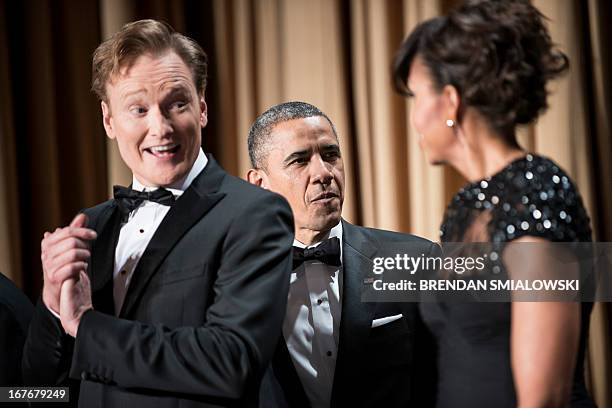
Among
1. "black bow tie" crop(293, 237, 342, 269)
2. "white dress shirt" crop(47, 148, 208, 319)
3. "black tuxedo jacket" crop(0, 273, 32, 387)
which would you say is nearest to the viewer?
"white dress shirt" crop(47, 148, 208, 319)

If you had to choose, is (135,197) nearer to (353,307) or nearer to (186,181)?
(186,181)

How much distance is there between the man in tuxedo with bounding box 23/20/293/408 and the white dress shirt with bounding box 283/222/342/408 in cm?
39

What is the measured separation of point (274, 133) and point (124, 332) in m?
0.82

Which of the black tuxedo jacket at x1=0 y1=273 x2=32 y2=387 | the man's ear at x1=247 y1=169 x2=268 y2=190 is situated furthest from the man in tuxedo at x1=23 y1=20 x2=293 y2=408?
the man's ear at x1=247 y1=169 x2=268 y2=190

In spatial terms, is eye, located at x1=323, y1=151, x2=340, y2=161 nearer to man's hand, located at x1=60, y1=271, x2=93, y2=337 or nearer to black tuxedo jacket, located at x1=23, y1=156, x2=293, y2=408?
black tuxedo jacket, located at x1=23, y1=156, x2=293, y2=408

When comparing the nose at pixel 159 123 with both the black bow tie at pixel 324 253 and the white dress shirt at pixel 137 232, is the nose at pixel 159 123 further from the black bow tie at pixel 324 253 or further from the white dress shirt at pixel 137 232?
the black bow tie at pixel 324 253

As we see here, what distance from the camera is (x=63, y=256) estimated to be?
146 cm

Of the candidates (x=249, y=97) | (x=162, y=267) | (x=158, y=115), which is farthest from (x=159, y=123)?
(x=249, y=97)

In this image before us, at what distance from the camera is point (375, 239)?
2.02m

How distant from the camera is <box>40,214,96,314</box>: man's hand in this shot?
1458mm

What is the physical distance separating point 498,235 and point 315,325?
68cm

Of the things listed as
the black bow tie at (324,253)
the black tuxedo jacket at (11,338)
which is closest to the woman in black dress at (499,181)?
the black bow tie at (324,253)

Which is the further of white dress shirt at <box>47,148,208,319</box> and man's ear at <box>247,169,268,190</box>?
man's ear at <box>247,169,268,190</box>

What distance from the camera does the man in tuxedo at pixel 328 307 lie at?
1.86 meters
